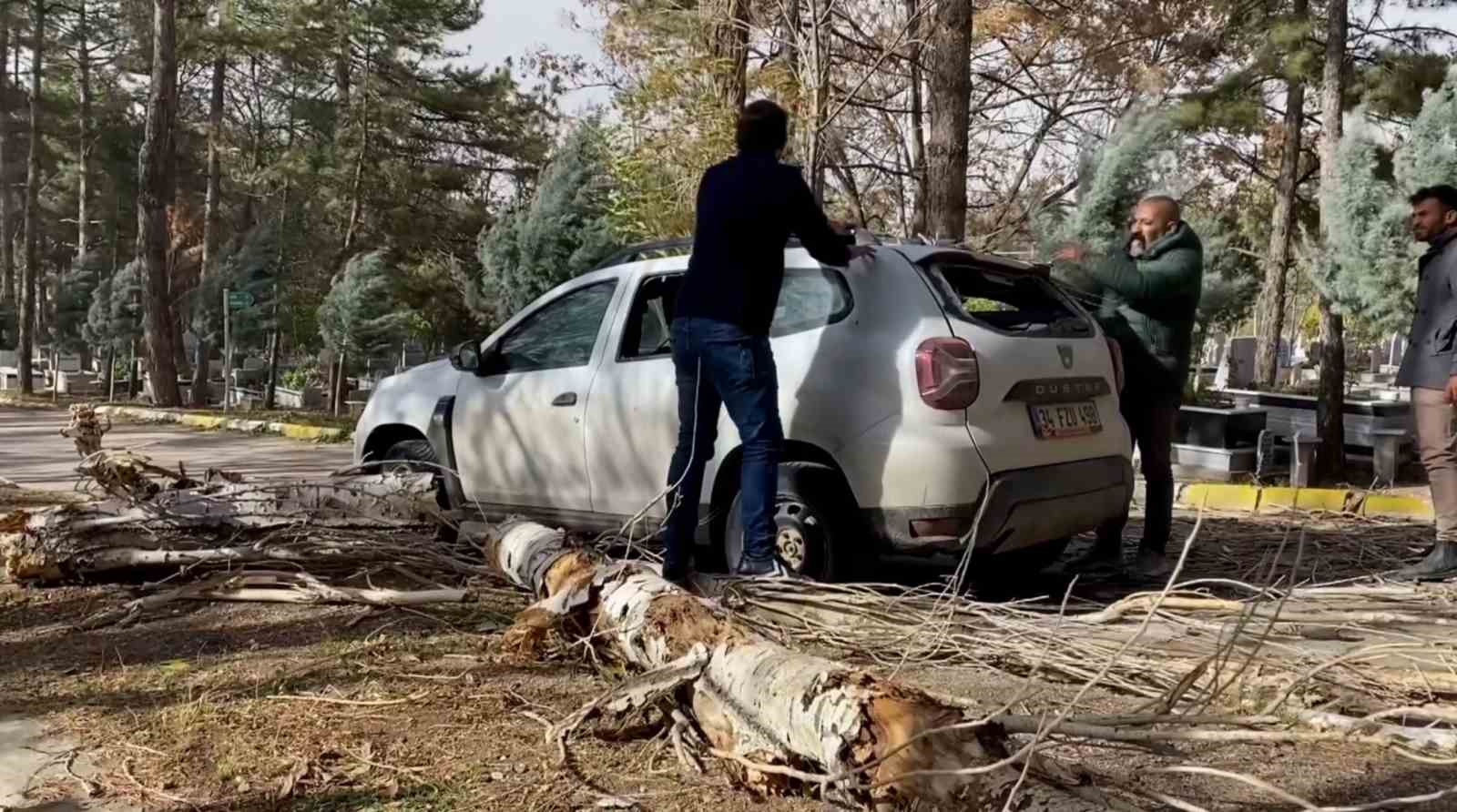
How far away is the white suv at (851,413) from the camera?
14.2ft

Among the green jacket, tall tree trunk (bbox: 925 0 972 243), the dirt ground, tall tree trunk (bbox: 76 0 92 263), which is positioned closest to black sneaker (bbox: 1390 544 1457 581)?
the green jacket

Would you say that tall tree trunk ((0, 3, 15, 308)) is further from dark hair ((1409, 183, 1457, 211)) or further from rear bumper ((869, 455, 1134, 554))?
dark hair ((1409, 183, 1457, 211))

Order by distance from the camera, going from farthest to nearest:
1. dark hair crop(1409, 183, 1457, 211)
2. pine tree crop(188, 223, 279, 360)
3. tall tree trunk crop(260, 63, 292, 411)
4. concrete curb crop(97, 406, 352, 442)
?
tall tree trunk crop(260, 63, 292, 411) < pine tree crop(188, 223, 279, 360) < concrete curb crop(97, 406, 352, 442) < dark hair crop(1409, 183, 1457, 211)

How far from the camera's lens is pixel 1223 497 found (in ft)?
28.0

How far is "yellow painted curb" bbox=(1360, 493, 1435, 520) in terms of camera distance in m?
8.03


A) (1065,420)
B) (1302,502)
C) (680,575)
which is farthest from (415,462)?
(1302,502)

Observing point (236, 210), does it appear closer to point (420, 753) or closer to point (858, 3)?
point (858, 3)

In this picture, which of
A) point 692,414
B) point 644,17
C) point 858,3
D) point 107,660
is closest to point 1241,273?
point 858,3

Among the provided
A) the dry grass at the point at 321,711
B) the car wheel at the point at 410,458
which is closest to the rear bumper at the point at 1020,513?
the dry grass at the point at 321,711

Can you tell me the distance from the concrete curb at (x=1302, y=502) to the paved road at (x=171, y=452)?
769 cm

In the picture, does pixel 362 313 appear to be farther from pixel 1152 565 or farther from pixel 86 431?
pixel 1152 565

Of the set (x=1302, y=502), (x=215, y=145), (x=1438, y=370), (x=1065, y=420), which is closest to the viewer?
(x=1065, y=420)

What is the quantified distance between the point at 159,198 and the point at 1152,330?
65.1 ft

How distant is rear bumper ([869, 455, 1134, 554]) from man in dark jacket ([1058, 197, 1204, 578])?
0.66 meters
